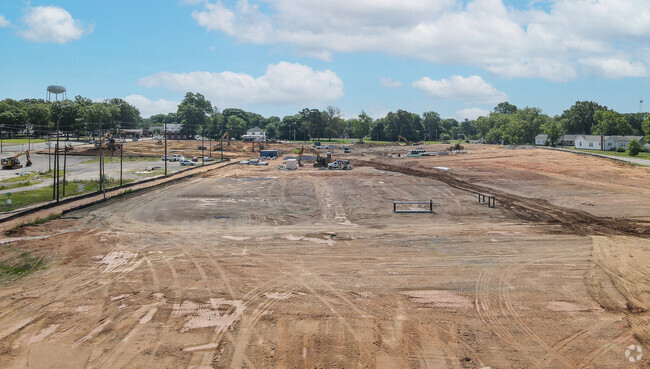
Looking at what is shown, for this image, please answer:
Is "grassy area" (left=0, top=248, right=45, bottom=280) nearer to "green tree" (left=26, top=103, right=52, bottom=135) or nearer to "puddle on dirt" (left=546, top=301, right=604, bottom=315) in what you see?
"puddle on dirt" (left=546, top=301, right=604, bottom=315)

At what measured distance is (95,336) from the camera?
1277 centimetres

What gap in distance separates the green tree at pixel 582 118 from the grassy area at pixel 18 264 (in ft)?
511

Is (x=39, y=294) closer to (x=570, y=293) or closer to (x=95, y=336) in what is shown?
(x=95, y=336)

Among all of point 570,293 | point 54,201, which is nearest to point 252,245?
point 570,293

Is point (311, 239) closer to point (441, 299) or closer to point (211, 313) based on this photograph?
point (441, 299)

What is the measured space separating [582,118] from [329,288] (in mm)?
150953

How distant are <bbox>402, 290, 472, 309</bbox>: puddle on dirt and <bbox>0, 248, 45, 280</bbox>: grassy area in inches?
629

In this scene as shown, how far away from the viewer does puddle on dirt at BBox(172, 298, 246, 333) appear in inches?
531

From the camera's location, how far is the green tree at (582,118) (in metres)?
140

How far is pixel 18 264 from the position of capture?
63.5 ft

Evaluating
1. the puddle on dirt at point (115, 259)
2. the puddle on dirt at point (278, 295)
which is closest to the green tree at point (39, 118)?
the puddle on dirt at point (115, 259)

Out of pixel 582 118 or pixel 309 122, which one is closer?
pixel 582 118

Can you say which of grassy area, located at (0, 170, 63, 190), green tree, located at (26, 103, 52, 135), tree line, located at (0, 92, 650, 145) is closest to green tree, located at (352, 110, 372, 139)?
tree line, located at (0, 92, 650, 145)

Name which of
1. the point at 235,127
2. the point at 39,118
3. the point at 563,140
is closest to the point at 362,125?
the point at 235,127
